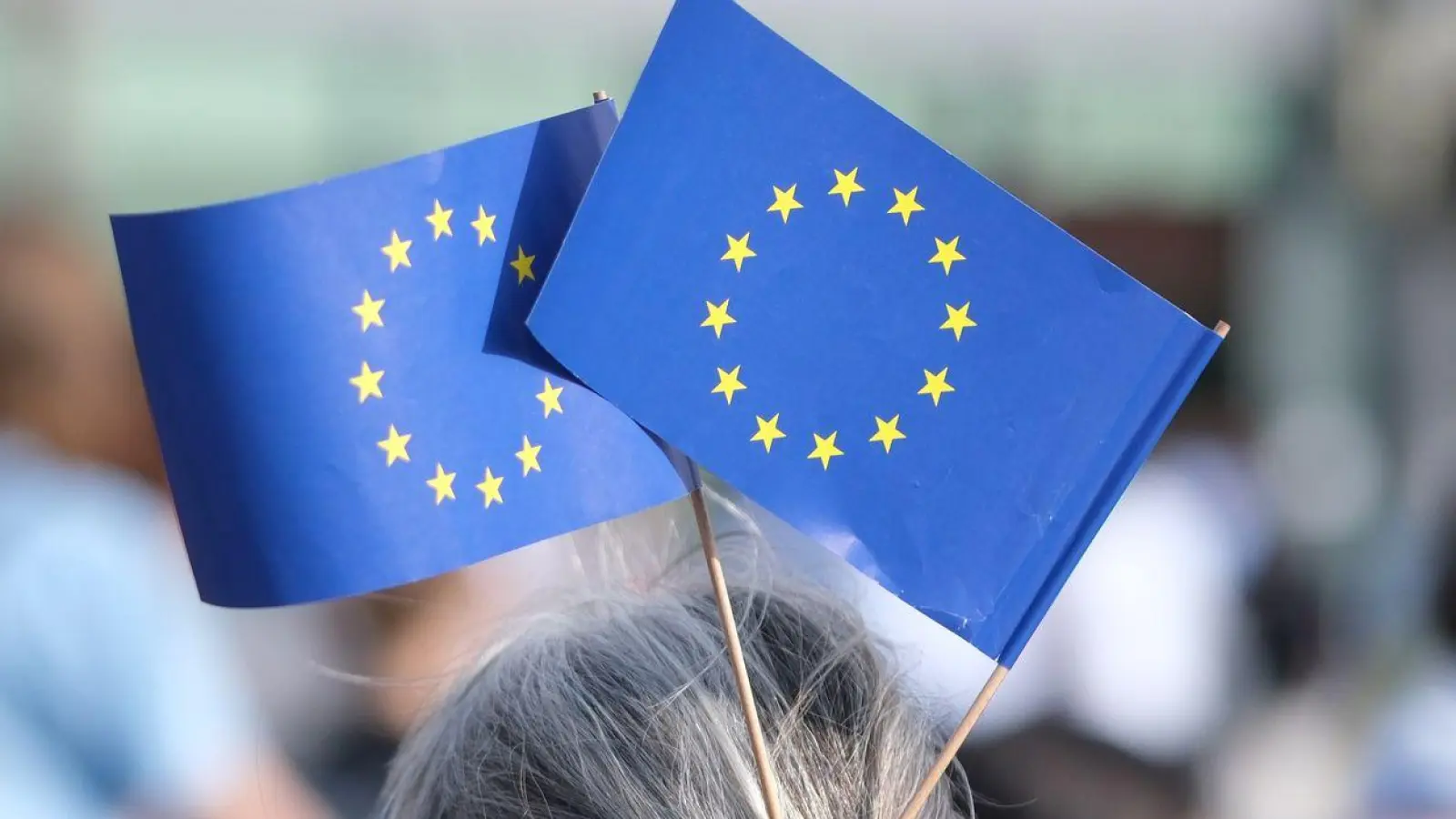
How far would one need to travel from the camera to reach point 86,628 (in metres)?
2.01

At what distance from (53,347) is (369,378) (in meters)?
1.49

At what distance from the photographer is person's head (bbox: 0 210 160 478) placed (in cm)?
218

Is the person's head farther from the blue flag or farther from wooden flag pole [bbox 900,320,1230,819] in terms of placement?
wooden flag pole [bbox 900,320,1230,819]

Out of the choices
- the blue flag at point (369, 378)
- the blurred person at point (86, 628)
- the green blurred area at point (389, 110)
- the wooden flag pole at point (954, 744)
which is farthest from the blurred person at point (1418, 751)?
the green blurred area at point (389, 110)

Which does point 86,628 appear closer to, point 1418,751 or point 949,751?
point 949,751

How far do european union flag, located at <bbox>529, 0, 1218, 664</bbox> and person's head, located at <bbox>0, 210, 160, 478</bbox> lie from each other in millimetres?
1476

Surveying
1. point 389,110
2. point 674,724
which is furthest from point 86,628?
point 389,110

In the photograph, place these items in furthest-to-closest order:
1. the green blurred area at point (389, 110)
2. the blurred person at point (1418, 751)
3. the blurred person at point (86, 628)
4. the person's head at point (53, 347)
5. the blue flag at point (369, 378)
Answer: the green blurred area at point (389, 110)
the blurred person at point (1418, 751)
the person's head at point (53, 347)
the blurred person at point (86, 628)
the blue flag at point (369, 378)

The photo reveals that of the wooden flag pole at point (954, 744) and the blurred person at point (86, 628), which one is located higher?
the wooden flag pole at point (954, 744)

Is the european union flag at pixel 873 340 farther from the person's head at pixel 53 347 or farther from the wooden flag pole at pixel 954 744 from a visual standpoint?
the person's head at pixel 53 347

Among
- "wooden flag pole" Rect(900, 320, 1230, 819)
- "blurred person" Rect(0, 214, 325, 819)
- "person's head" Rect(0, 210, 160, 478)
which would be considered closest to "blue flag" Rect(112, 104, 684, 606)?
"wooden flag pole" Rect(900, 320, 1230, 819)

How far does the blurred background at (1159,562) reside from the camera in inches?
80.0

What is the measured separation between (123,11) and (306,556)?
8983mm

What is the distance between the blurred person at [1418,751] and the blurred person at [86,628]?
1628 mm
